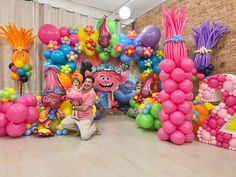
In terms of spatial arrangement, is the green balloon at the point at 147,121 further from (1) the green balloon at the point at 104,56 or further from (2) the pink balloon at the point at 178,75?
(1) the green balloon at the point at 104,56

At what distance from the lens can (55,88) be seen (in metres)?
3.36

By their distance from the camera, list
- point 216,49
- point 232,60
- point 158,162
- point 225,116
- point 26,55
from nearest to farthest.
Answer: point 158,162
point 225,116
point 232,60
point 216,49
point 26,55

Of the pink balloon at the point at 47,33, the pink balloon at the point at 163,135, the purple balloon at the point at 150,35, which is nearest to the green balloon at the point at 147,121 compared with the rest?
the pink balloon at the point at 163,135

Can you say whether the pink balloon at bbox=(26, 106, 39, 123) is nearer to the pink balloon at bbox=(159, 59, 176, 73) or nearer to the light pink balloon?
the light pink balloon

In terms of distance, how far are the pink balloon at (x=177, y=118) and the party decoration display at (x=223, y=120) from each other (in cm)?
42

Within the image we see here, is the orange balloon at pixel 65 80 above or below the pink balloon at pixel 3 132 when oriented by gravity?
above

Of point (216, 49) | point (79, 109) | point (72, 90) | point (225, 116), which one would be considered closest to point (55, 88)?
point (72, 90)

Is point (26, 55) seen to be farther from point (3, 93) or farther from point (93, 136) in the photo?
point (93, 136)

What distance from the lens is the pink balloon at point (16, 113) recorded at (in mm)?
2941

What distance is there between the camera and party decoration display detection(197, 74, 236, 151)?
9.00ft

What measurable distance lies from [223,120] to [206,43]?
5.12 ft

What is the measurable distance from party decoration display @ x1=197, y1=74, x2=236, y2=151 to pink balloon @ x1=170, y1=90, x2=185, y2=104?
53 cm

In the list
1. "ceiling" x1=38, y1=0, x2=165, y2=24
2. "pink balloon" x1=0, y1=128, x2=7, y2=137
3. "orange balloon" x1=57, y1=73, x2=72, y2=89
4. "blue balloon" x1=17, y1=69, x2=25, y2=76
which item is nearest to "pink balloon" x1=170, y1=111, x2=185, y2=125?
"orange balloon" x1=57, y1=73, x2=72, y2=89

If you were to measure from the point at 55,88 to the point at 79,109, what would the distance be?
22.2 inches
